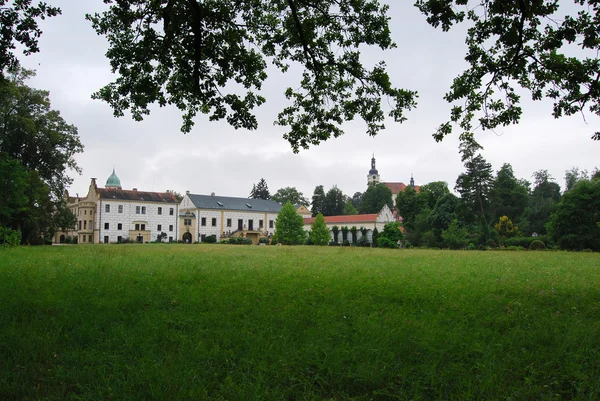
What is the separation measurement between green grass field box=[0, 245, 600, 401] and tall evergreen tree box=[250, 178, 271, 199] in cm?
9798

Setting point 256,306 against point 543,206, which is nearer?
point 256,306

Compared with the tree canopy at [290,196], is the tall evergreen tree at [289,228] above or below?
below

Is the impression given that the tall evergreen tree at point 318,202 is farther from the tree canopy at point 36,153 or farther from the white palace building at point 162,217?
the tree canopy at point 36,153

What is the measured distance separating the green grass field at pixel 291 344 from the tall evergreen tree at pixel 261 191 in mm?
97976

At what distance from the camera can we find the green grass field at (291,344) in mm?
4496

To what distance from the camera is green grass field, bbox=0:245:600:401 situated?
14.8 feet

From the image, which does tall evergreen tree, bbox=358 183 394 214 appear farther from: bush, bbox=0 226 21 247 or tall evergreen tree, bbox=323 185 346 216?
bush, bbox=0 226 21 247

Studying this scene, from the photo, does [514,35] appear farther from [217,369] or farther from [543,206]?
[543,206]

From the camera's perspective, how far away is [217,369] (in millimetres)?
4863

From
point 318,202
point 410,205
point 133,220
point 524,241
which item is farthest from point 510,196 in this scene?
point 133,220

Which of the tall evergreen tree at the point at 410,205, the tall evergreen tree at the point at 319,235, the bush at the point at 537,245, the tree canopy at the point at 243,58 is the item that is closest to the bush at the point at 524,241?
the bush at the point at 537,245

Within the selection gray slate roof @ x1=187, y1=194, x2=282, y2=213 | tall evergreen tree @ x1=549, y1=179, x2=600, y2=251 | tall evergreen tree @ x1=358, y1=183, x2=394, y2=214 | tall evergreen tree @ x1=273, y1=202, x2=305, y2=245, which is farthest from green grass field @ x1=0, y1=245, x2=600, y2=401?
tall evergreen tree @ x1=358, y1=183, x2=394, y2=214

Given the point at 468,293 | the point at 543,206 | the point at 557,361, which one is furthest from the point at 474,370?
the point at 543,206

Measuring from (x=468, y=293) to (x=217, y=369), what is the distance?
6.21 meters
